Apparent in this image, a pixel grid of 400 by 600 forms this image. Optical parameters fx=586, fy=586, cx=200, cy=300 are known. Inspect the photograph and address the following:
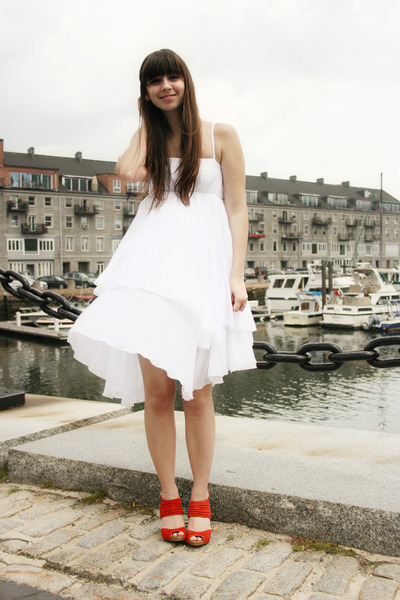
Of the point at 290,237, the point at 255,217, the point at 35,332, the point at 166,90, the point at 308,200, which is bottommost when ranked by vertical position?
the point at 35,332

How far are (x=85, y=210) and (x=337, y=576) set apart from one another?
5701 cm

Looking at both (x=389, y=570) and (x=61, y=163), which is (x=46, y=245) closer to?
(x=61, y=163)

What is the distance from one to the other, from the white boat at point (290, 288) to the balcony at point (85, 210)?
84.4ft

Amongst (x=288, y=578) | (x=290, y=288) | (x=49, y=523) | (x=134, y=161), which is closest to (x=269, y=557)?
(x=288, y=578)

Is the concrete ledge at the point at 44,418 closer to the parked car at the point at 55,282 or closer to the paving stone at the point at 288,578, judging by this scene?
the paving stone at the point at 288,578

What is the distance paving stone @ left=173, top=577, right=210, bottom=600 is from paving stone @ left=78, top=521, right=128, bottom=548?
43 cm

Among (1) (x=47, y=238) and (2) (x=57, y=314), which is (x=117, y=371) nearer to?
(2) (x=57, y=314)

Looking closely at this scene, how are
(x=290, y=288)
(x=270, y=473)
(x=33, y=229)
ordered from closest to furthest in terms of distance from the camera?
(x=270, y=473) < (x=290, y=288) < (x=33, y=229)

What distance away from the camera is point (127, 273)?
6.64ft

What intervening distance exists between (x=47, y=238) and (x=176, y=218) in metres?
55.1

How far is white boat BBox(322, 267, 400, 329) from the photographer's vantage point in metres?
28.6

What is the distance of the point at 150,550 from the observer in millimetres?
1979

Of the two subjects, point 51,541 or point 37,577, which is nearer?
point 37,577

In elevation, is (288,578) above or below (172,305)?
below
